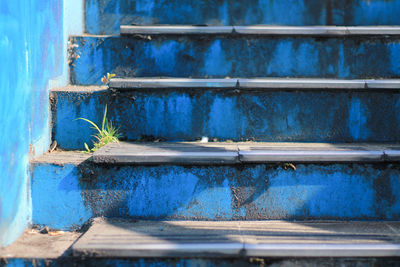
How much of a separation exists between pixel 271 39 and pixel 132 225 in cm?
111

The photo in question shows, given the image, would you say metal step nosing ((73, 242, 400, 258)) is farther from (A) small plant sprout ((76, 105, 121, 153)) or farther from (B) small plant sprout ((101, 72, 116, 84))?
(B) small plant sprout ((101, 72, 116, 84))

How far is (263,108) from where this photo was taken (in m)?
1.79

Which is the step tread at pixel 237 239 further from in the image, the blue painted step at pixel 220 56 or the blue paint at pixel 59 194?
the blue painted step at pixel 220 56

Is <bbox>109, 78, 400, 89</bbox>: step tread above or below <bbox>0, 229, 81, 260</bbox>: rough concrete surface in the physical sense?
above

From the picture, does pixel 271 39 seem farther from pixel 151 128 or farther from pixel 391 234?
pixel 391 234

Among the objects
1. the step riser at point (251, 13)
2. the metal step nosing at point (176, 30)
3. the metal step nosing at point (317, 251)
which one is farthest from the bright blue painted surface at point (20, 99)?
the metal step nosing at point (317, 251)

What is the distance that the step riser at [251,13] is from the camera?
7.59 feet

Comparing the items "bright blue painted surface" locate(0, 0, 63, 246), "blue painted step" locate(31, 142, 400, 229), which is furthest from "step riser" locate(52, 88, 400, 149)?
"blue painted step" locate(31, 142, 400, 229)

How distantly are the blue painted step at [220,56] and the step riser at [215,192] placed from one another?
650 mm

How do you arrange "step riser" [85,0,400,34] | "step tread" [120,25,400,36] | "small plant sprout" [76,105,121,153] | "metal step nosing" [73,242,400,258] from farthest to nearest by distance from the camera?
"step riser" [85,0,400,34], "step tread" [120,25,400,36], "small plant sprout" [76,105,121,153], "metal step nosing" [73,242,400,258]

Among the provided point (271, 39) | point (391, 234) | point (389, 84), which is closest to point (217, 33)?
point (271, 39)

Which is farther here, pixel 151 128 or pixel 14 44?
pixel 151 128

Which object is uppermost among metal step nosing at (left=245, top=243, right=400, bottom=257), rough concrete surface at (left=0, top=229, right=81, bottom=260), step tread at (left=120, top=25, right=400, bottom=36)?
step tread at (left=120, top=25, right=400, bottom=36)

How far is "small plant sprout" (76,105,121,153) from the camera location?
1718mm
